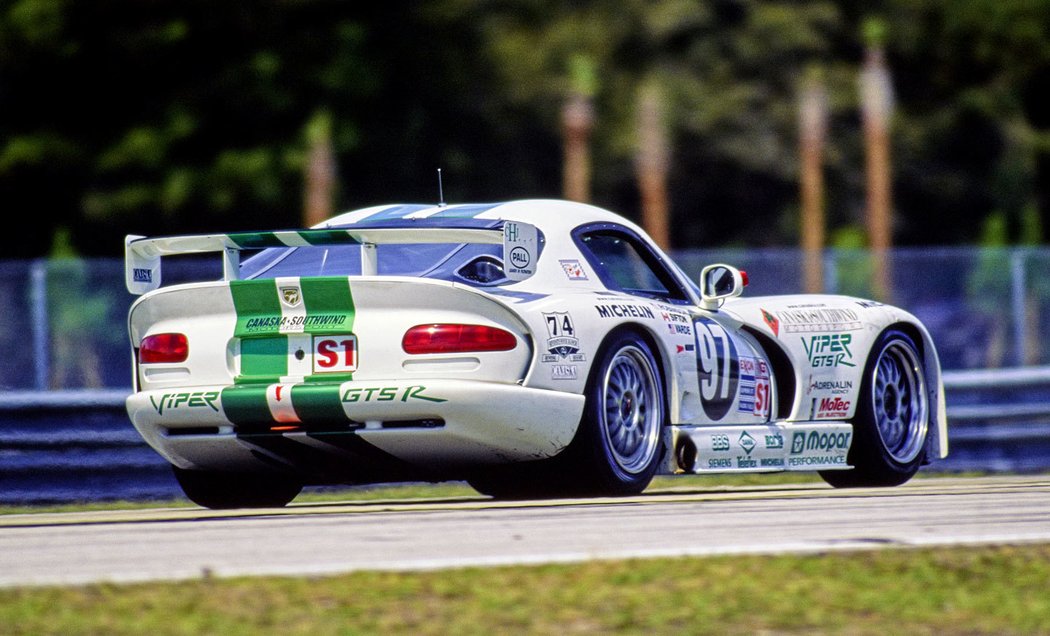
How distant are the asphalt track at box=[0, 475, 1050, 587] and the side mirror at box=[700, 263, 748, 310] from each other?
1.01 meters

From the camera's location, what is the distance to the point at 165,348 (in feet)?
27.2

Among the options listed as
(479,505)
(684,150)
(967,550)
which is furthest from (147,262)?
(684,150)

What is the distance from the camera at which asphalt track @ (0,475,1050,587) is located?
19.4 feet

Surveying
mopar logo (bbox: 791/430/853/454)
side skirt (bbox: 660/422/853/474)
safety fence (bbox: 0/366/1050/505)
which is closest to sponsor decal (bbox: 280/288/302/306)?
side skirt (bbox: 660/422/853/474)

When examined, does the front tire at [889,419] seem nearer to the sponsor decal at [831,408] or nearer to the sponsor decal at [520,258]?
the sponsor decal at [831,408]

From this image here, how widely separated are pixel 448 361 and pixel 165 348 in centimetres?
126

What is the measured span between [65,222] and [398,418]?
30.2 meters

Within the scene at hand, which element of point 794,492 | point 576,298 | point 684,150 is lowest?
point 794,492

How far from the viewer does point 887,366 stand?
10.2 meters

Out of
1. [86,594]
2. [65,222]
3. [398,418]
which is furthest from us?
[65,222]

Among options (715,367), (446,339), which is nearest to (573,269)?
(446,339)

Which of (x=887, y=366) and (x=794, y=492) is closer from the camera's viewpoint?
(x=794, y=492)

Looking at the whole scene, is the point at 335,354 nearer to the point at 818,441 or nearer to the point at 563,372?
the point at 563,372

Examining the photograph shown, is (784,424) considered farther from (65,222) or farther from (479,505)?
(65,222)
